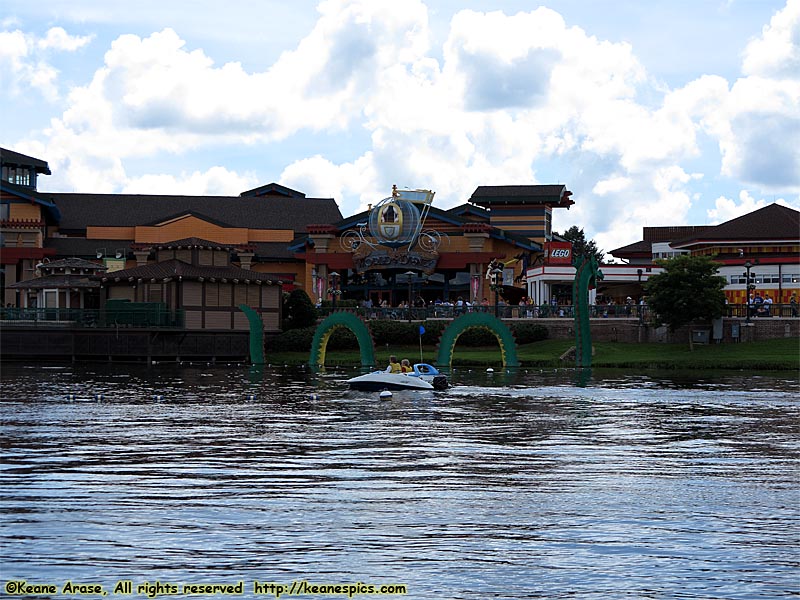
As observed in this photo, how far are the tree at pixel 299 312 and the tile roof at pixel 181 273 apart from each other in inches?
89.0

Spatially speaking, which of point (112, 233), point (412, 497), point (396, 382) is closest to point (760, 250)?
point (396, 382)

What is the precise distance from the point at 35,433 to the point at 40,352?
46.5m

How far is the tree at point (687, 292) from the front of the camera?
70.2 m

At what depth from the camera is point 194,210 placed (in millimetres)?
109875

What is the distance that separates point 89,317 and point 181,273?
22.5 ft

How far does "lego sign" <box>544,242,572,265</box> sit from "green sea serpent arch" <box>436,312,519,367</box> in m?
28.7

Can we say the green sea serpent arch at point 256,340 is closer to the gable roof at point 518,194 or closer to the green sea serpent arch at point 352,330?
the green sea serpent arch at point 352,330

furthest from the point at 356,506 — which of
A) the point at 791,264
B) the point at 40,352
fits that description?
the point at 791,264

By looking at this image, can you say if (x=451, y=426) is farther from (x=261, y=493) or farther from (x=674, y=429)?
(x=261, y=493)

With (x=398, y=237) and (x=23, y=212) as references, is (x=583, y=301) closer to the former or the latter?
(x=398, y=237)

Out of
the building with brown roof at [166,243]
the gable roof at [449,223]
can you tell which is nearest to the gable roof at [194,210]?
the building with brown roof at [166,243]

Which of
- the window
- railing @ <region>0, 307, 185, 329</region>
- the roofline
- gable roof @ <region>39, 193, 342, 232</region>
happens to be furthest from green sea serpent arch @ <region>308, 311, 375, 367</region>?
gable roof @ <region>39, 193, 342, 232</region>

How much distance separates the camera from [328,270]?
99.8 meters

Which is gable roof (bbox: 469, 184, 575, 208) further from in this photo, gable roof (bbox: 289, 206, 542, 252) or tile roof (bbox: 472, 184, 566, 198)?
gable roof (bbox: 289, 206, 542, 252)
